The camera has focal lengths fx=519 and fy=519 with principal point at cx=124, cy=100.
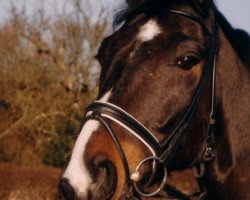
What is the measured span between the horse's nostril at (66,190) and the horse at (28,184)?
636 centimetres

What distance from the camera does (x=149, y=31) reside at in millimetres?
3080

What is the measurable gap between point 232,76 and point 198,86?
35cm

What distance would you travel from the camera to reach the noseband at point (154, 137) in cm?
284

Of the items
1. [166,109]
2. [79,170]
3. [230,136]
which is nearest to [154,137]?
[166,109]

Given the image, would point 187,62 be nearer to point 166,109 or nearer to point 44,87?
point 166,109

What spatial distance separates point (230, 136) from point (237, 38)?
2.29ft

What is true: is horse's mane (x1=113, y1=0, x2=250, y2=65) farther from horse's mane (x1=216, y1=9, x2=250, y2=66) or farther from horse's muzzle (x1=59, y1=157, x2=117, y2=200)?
horse's muzzle (x1=59, y1=157, x2=117, y2=200)

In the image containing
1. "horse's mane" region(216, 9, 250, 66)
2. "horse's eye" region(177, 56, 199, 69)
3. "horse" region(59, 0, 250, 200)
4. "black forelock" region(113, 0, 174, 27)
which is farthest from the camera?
"horse's mane" region(216, 9, 250, 66)

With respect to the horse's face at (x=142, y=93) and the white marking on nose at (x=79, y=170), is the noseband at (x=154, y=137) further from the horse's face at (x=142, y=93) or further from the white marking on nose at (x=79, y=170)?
the white marking on nose at (x=79, y=170)

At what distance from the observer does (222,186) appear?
10.7ft

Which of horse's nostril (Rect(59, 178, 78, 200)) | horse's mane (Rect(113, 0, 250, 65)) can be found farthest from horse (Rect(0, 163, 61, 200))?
horse's nostril (Rect(59, 178, 78, 200))

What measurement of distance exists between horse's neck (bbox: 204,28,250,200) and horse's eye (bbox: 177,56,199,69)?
0.29 meters

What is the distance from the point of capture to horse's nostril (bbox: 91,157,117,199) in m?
2.71

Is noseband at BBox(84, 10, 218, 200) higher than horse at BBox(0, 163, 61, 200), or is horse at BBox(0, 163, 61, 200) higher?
noseband at BBox(84, 10, 218, 200)
